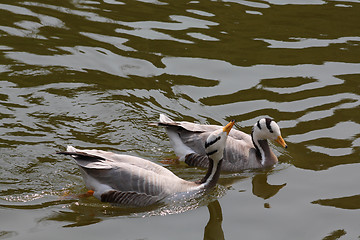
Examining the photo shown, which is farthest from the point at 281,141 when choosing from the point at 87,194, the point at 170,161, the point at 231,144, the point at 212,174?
the point at 87,194

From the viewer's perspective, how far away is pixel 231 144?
44.4 feet

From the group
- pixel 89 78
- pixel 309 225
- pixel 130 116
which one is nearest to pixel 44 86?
pixel 89 78

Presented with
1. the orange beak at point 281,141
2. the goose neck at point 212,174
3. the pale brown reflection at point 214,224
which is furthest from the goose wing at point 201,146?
the pale brown reflection at point 214,224

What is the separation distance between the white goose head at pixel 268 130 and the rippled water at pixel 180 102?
1.66ft

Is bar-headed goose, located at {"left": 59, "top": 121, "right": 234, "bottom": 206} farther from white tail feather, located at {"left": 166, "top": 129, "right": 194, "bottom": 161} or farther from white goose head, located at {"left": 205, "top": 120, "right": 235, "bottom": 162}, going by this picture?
white tail feather, located at {"left": 166, "top": 129, "right": 194, "bottom": 161}

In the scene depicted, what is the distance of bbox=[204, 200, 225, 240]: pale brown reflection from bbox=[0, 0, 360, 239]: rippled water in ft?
0.11

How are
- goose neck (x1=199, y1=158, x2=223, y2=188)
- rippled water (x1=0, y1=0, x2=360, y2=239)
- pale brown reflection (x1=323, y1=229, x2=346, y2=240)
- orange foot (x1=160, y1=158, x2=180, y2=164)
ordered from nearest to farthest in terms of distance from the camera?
pale brown reflection (x1=323, y1=229, x2=346, y2=240), rippled water (x1=0, y1=0, x2=360, y2=239), goose neck (x1=199, y1=158, x2=223, y2=188), orange foot (x1=160, y1=158, x2=180, y2=164)

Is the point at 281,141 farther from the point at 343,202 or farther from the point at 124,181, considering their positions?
the point at 124,181

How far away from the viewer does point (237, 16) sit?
1942 cm

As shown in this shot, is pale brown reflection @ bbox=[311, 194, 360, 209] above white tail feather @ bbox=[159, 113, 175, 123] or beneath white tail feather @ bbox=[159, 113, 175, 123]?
beneath

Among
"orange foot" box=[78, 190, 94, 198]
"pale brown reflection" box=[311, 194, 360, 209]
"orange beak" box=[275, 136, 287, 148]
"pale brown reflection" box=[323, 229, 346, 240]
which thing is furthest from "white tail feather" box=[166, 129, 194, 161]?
"pale brown reflection" box=[323, 229, 346, 240]

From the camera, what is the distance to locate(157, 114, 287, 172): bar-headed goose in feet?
44.1

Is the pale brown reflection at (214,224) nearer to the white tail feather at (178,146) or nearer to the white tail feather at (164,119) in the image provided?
the white tail feather at (178,146)

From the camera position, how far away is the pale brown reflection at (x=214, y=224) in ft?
35.6
